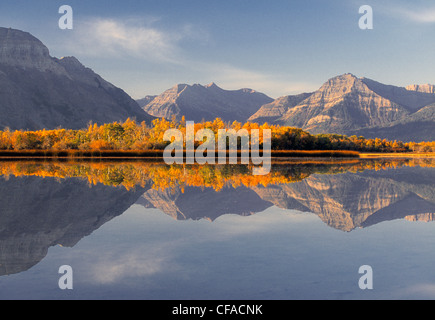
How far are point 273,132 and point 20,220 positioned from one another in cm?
10506

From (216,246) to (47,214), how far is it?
807cm

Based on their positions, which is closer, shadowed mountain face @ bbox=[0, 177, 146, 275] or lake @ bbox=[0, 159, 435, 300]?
lake @ bbox=[0, 159, 435, 300]

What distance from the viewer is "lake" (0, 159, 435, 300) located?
7406 mm

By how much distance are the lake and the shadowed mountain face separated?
0.05 m

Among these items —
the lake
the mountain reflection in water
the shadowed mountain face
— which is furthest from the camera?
the mountain reflection in water

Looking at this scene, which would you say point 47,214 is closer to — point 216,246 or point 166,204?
point 166,204

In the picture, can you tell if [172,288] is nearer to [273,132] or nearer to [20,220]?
[20,220]

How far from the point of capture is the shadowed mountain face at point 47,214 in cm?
1015

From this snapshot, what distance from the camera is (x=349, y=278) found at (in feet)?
26.1

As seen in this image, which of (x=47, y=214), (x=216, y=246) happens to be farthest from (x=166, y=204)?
(x=216, y=246)

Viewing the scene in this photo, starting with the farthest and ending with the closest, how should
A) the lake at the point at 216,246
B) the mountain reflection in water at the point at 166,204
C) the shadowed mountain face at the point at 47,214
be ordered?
the mountain reflection in water at the point at 166,204 → the shadowed mountain face at the point at 47,214 → the lake at the point at 216,246

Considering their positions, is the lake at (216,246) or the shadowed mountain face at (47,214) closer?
the lake at (216,246)

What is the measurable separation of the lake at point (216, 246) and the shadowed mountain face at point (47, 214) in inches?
1.9

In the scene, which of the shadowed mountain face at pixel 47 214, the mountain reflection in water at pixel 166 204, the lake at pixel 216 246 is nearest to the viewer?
the lake at pixel 216 246
